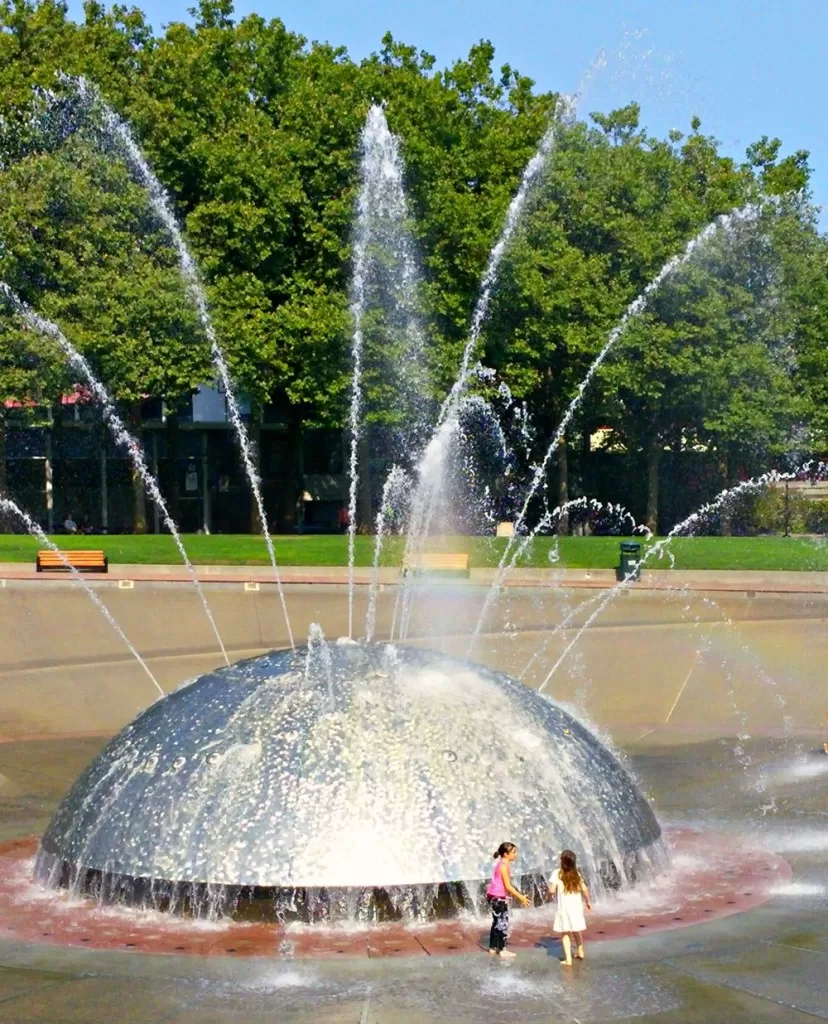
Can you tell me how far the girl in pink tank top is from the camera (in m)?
10.6

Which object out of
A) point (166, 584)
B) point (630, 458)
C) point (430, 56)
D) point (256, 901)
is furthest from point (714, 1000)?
point (630, 458)

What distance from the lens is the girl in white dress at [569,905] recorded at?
34.3 ft

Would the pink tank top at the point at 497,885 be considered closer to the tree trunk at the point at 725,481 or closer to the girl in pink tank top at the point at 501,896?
the girl in pink tank top at the point at 501,896

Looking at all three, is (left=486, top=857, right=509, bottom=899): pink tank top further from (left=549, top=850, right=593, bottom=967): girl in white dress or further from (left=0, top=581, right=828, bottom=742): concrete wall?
(left=0, top=581, right=828, bottom=742): concrete wall

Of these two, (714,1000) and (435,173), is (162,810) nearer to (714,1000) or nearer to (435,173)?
(714,1000)

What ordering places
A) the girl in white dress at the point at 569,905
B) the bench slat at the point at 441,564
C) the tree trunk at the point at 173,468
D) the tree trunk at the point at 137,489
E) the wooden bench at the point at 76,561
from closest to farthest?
the girl in white dress at the point at 569,905
the bench slat at the point at 441,564
the wooden bench at the point at 76,561
the tree trunk at the point at 137,489
the tree trunk at the point at 173,468

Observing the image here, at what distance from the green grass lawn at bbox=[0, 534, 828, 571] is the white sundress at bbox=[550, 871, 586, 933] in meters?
25.7

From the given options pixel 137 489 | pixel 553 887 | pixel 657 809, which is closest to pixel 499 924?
pixel 553 887

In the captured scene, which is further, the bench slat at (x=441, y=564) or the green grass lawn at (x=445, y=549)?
the green grass lawn at (x=445, y=549)

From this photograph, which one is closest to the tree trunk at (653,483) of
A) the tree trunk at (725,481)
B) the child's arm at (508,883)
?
the tree trunk at (725,481)

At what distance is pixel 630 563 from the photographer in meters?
33.4

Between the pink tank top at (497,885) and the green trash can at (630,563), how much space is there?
72.4ft

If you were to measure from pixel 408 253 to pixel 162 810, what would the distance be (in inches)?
1379

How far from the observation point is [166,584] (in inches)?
1272
